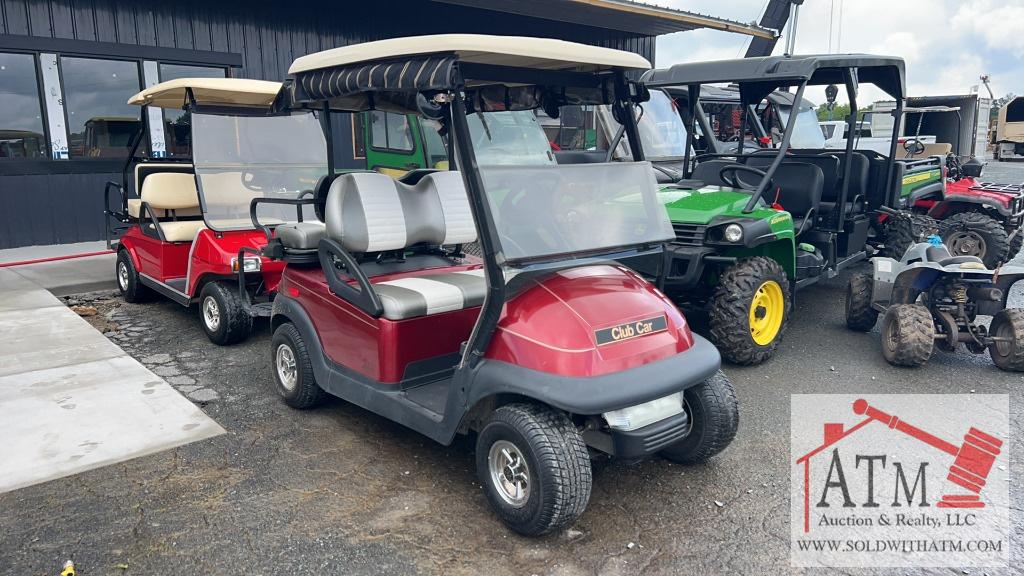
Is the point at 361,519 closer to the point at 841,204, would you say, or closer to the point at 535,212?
the point at 535,212

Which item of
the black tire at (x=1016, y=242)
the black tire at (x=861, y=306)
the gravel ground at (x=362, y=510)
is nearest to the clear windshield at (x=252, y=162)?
the gravel ground at (x=362, y=510)

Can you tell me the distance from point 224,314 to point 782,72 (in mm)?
4262

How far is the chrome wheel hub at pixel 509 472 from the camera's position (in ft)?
9.11

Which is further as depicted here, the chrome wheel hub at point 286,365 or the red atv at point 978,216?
the red atv at point 978,216

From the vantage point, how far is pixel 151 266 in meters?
6.23

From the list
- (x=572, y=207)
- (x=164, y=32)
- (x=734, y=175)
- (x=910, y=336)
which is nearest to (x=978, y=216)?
(x=734, y=175)

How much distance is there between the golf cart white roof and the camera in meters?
2.77

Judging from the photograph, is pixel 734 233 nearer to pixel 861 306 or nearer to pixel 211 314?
pixel 861 306

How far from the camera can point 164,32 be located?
973 centimetres

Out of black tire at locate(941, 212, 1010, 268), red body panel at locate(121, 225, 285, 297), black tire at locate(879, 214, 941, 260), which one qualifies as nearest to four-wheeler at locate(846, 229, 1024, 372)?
A: black tire at locate(879, 214, 941, 260)

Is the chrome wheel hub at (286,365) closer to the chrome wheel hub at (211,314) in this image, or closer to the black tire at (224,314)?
the black tire at (224,314)

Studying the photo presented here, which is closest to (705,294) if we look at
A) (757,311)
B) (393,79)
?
(757,311)

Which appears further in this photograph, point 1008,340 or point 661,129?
point 661,129

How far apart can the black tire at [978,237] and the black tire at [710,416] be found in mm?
5559
